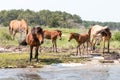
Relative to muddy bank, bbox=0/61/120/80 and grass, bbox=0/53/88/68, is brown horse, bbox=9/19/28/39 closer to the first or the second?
grass, bbox=0/53/88/68

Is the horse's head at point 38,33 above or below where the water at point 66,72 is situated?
above

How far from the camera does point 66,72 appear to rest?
17.0 meters

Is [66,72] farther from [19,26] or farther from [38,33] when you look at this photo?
[19,26]

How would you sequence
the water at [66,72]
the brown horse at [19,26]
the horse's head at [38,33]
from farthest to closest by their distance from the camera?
the brown horse at [19,26] → the horse's head at [38,33] → the water at [66,72]

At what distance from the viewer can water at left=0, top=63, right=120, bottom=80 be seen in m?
15.4

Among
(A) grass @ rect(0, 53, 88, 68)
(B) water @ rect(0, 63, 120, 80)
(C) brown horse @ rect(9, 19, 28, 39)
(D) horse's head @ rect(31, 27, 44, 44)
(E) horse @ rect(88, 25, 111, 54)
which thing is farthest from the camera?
(C) brown horse @ rect(9, 19, 28, 39)

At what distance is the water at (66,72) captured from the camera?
15.4 metres

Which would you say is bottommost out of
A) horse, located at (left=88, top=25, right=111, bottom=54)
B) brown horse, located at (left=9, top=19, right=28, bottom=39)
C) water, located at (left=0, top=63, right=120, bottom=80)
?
water, located at (left=0, top=63, right=120, bottom=80)

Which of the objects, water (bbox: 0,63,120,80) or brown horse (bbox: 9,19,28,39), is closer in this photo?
water (bbox: 0,63,120,80)

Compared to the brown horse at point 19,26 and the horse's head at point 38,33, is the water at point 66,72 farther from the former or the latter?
the brown horse at point 19,26

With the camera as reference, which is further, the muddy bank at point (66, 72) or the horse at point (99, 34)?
the horse at point (99, 34)

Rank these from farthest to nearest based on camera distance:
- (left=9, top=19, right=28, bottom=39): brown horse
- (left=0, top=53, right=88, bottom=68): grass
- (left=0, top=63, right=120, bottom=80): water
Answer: (left=9, top=19, right=28, bottom=39): brown horse
(left=0, top=53, right=88, bottom=68): grass
(left=0, top=63, right=120, bottom=80): water

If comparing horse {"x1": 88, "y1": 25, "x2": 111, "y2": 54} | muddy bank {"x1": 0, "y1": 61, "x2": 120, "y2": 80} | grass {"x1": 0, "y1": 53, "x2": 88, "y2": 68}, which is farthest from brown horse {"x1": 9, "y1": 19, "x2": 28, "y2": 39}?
muddy bank {"x1": 0, "y1": 61, "x2": 120, "y2": 80}

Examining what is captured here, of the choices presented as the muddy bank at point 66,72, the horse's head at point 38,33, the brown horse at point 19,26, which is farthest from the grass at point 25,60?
the brown horse at point 19,26
